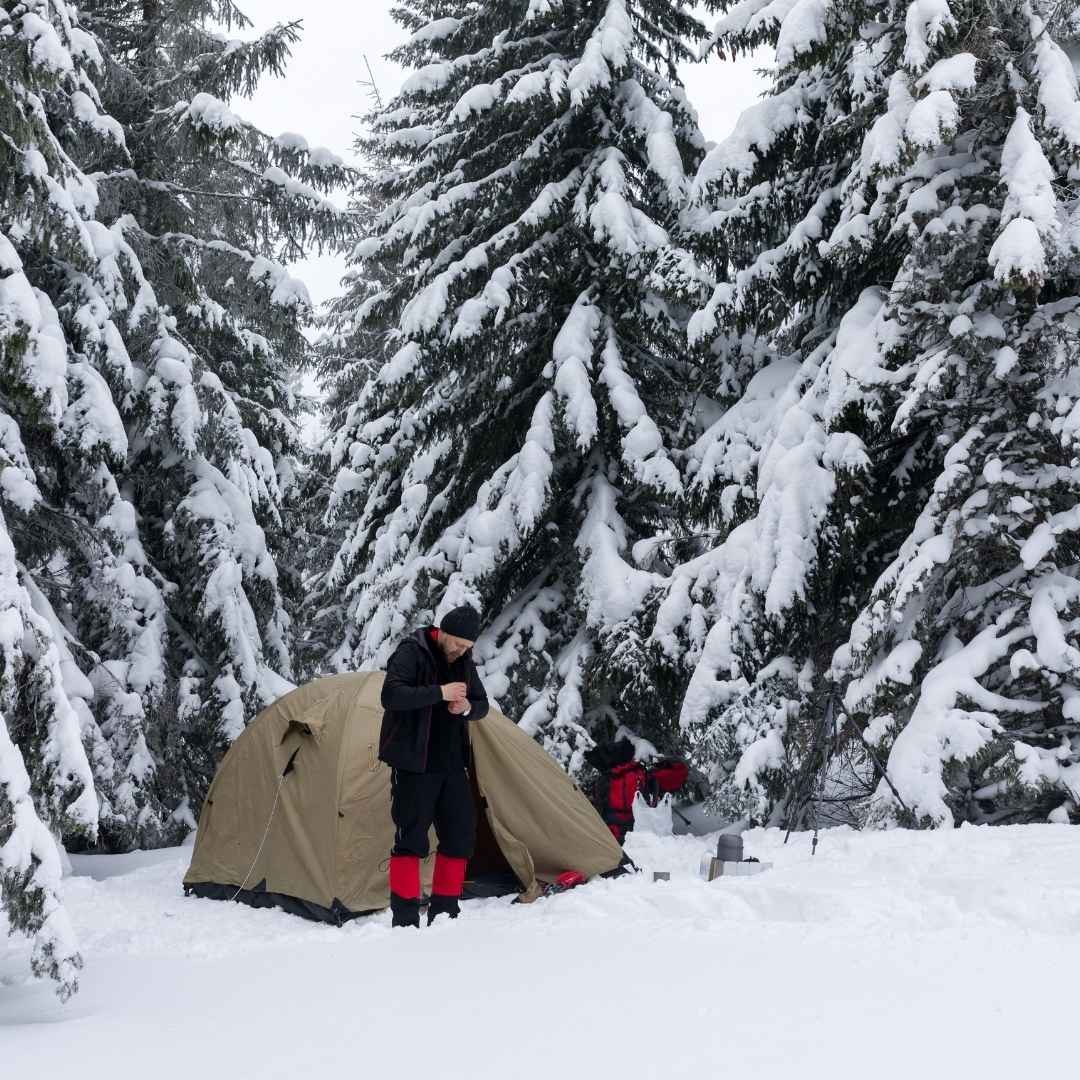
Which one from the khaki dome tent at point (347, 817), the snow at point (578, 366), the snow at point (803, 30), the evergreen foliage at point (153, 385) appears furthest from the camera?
the snow at point (578, 366)

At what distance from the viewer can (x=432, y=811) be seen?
668 cm

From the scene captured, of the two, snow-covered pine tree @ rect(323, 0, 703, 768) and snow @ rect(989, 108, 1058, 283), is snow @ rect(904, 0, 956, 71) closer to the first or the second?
snow @ rect(989, 108, 1058, 283)

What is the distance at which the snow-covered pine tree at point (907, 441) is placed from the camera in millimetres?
7469

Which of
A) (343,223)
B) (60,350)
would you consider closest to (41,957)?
(60,350)

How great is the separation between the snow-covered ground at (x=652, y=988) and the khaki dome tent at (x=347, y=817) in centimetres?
118

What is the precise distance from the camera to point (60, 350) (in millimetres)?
8070

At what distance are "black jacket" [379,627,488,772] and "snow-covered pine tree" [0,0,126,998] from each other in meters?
1.61

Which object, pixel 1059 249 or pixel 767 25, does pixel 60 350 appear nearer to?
pixel 767 25

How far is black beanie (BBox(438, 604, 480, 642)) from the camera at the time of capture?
6.62 meters

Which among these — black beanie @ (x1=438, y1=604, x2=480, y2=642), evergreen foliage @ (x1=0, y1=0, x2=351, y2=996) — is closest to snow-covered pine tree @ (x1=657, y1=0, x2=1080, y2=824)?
black beanie @ (x1=438, y1=604, x2=480, y2=642)

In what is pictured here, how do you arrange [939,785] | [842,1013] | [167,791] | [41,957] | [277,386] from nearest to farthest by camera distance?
[842,1013], [41,957], [939,785], [167,791], [277,386]

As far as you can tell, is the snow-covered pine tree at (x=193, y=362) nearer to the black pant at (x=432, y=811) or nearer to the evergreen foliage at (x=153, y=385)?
the evergreen foliage at (x=153, y=385)

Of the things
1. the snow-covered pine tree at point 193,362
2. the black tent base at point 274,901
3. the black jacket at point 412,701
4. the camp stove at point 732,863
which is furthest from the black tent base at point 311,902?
the snow-covered pine tree at point 193,362

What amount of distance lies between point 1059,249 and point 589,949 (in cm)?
535
